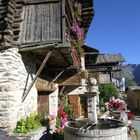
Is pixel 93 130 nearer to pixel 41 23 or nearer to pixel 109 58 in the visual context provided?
pixel 41 23

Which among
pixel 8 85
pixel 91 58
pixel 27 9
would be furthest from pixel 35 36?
pixel 91 58

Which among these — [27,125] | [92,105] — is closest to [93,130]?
[92,105]

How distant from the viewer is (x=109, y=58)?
125 ft

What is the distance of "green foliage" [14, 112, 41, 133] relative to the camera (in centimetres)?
822

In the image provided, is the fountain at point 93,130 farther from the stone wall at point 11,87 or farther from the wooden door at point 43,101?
the wooden door at point 43,101

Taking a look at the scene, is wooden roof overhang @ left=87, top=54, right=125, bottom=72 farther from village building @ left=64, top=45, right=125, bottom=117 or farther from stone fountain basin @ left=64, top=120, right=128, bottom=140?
stone fountain basin @ left=64, top=120, right=128, bottom=140

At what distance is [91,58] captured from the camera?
30125mm

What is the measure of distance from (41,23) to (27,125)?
320cm

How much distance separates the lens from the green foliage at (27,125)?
822cm

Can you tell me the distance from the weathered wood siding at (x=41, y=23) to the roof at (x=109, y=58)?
27055mm

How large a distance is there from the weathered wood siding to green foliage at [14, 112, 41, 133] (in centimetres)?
241

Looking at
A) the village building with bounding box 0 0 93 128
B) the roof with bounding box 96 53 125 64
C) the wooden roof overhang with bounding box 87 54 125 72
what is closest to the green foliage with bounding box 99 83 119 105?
the wooden roof overhang with bounding box 87 54 125 72

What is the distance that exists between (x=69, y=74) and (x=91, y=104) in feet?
26.8

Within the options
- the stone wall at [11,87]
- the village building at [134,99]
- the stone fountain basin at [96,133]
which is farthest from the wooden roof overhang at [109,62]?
the stone fountain basin at [96,133]
